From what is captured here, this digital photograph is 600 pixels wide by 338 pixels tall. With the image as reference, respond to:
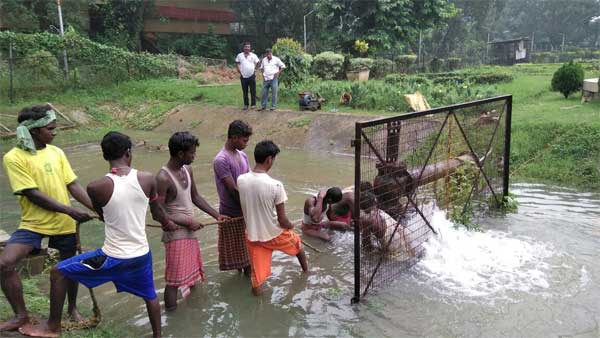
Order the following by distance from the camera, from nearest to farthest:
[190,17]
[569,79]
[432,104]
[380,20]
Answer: [432,104] < [569,79] < [380,20] < [190,17]

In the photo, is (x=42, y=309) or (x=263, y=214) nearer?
(x=42, y=309)

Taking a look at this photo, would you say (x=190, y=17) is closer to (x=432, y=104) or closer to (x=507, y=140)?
(x=432, y=104)

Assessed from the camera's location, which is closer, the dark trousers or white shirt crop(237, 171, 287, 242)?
white shirt crop(237, 171, 287, 242)

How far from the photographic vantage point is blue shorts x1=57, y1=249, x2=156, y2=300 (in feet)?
11.9

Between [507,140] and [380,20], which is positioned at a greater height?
[380,20]

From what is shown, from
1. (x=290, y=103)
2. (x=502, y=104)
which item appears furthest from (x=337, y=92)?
(x=502, y=104)

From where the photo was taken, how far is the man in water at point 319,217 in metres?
6.39

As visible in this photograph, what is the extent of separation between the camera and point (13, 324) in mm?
3846

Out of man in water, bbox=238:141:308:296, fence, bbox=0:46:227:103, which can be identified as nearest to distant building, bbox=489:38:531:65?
fence, bbox=0:46:227:103

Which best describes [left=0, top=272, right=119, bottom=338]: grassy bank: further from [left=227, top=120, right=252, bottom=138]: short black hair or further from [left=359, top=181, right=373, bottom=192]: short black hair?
[left=359, top=181, right=373, bottom=192]: short black hair

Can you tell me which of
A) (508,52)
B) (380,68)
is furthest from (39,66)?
(508,52)

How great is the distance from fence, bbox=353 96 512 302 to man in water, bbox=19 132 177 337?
6.71 feet

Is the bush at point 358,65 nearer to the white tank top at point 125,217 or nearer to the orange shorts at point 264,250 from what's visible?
the orange shorts at point 264,250

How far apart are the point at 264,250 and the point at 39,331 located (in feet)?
6.79
